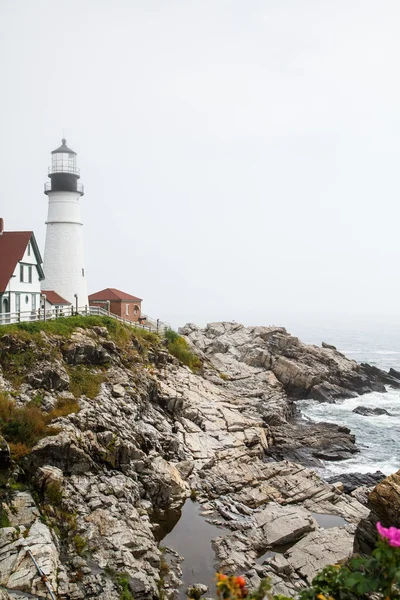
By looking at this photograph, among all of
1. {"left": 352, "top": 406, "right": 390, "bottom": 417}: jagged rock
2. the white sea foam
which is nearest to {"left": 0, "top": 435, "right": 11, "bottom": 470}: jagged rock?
the white sea foam

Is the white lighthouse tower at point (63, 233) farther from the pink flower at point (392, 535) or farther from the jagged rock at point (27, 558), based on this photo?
the pink flower at point (392, 535)

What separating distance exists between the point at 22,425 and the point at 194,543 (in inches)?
344

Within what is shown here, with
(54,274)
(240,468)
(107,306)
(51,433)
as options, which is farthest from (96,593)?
(107,306)

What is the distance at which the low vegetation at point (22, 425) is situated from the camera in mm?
19875

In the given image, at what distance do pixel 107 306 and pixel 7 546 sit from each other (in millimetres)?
35472

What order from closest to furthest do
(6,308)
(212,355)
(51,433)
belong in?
(51,433)
(6,308)
(212,355)

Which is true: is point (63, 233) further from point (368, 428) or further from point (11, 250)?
point (368, 428)

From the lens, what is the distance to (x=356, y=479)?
2695cm

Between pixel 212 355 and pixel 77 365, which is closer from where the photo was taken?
pixel 77 365

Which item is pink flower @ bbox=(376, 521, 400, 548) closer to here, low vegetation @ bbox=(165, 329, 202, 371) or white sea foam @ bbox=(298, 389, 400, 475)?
white sea foam @ bbox=(298, 389, 400, 475)

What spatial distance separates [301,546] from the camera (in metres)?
18.8

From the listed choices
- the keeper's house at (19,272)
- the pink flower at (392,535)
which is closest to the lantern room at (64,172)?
the keeper's house at (19,272)

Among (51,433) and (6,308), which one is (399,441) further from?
(6,308)

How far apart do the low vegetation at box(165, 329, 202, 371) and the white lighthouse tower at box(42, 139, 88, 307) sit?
9407mm
